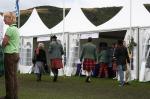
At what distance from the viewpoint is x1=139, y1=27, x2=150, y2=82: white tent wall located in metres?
20.0

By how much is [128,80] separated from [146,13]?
382 cm

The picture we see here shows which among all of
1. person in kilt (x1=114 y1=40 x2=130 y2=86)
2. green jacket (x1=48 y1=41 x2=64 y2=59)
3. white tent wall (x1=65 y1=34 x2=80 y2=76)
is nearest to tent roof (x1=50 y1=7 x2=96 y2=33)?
white tent wall (x1=65 y1=34 x2=80 y2=76)

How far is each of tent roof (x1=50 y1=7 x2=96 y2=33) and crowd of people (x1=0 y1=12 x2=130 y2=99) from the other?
4.72 ft

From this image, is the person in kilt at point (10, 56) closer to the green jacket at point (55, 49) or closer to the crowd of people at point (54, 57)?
the crowd of people at point (54, 57)

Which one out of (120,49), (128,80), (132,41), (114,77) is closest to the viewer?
(120,49)

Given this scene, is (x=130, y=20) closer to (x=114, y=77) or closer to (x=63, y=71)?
(x=114, y=77)

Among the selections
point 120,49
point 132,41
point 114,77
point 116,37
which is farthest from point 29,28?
point 120,49

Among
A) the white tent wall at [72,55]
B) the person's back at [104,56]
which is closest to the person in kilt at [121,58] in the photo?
the person's back at [104,56]

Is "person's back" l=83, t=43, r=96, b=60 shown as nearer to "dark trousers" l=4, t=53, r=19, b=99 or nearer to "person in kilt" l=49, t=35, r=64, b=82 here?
"person in kilt" l=49, t=35, r=64, b=82

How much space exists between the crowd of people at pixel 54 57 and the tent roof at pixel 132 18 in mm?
1121

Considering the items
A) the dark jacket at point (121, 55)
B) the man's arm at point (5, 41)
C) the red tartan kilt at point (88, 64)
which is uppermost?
the man's arm at point (5, 41)

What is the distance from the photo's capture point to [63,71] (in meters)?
24.5

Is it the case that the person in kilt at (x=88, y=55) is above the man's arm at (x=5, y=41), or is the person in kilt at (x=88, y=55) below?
below

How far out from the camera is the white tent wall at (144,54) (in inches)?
789
